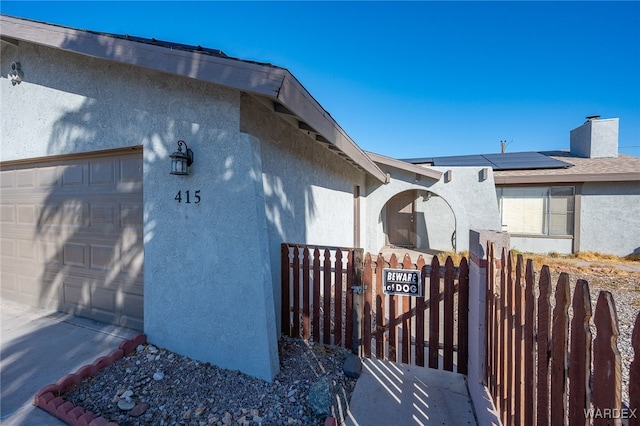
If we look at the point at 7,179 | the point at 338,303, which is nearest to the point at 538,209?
the point at 338,303

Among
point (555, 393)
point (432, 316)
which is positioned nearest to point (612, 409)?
point (555, 393)

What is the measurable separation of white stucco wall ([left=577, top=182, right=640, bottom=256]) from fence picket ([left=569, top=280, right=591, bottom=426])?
1297cm

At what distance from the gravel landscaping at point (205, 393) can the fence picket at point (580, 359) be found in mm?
1902

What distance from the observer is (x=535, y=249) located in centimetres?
1138

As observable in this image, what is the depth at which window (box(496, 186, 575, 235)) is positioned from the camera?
1111 centimetres


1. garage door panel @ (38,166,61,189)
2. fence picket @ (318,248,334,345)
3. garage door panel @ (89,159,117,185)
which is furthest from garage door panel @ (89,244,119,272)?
fence picket @ (318,248,334,345)

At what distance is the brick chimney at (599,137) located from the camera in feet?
41.6

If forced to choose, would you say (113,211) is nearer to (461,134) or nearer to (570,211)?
(570,211)

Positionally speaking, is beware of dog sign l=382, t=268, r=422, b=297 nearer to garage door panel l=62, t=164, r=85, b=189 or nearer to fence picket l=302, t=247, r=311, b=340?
fence picket l=302, t=247, r=311, b=340

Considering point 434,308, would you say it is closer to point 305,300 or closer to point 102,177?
point 305,300

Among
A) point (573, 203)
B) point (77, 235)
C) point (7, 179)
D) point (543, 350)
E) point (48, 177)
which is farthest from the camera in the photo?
point (573, 203)

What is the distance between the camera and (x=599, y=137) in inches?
510

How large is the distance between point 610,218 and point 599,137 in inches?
186

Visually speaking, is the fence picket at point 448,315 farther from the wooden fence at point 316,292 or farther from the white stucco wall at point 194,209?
the white stucco wall at point 194,209
